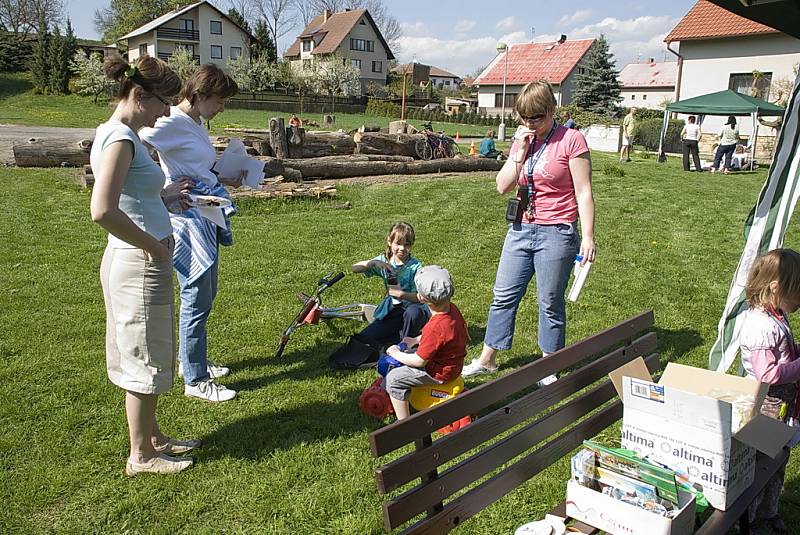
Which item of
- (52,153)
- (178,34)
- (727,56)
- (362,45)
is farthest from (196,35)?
(52,153)

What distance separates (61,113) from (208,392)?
1305 inches

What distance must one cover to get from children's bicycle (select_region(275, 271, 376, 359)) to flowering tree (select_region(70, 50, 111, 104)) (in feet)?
126

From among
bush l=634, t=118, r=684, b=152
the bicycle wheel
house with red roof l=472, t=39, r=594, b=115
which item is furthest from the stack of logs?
house with red roof l=472, t=39, r=594, b=115

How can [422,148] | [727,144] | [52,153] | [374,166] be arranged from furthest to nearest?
[727,144] → [422,148] → [374,166] → [52,153]

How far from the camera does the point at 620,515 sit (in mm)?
2221

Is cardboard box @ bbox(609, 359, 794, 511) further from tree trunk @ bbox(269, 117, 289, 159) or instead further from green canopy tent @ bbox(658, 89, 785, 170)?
green canopy tent @ bbox(658, 89, 785, 170)

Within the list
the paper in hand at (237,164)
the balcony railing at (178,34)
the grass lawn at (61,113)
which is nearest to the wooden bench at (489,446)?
the paper in hand at (237,164)

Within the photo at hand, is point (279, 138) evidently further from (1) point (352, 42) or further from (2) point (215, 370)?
(1) point (352, 42)

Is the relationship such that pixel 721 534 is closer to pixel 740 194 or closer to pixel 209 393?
pixel 209 393

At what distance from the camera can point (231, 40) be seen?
2574 inches

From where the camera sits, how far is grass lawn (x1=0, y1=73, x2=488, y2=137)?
28156mm

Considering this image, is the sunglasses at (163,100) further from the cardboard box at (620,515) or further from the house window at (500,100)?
the house window at (500,100)

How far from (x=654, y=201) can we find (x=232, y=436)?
36.6 ft

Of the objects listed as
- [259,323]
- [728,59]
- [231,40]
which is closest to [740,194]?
[259,323]
